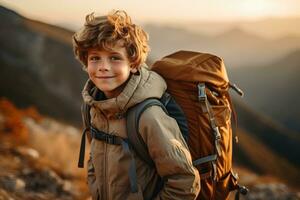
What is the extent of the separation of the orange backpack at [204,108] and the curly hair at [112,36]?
0.17 metres

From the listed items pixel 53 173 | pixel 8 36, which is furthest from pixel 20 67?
pixel 53 173

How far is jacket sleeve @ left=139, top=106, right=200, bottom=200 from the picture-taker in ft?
5.82

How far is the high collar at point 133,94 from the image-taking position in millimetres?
1830

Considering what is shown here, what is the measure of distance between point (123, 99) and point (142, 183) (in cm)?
36

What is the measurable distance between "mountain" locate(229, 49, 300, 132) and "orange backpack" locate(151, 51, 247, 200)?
3.54 metres

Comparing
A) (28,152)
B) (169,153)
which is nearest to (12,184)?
(28,152)

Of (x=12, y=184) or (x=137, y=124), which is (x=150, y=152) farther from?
(x=12, y=184)

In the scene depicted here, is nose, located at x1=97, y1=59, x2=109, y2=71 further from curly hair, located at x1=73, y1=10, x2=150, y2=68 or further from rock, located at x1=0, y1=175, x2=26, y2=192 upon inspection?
rock, located at x1=0, y1=175, x2=26, y2=192

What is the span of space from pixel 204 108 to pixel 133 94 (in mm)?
320

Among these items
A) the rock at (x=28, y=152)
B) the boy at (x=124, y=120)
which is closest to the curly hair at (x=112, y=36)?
the boy at (x=124, y=120)

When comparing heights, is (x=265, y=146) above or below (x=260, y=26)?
below

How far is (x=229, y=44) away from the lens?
18.2 feet

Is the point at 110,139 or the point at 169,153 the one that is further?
the point at 110,139

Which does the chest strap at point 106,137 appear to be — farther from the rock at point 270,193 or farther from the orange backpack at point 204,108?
the rock at point 270,193
